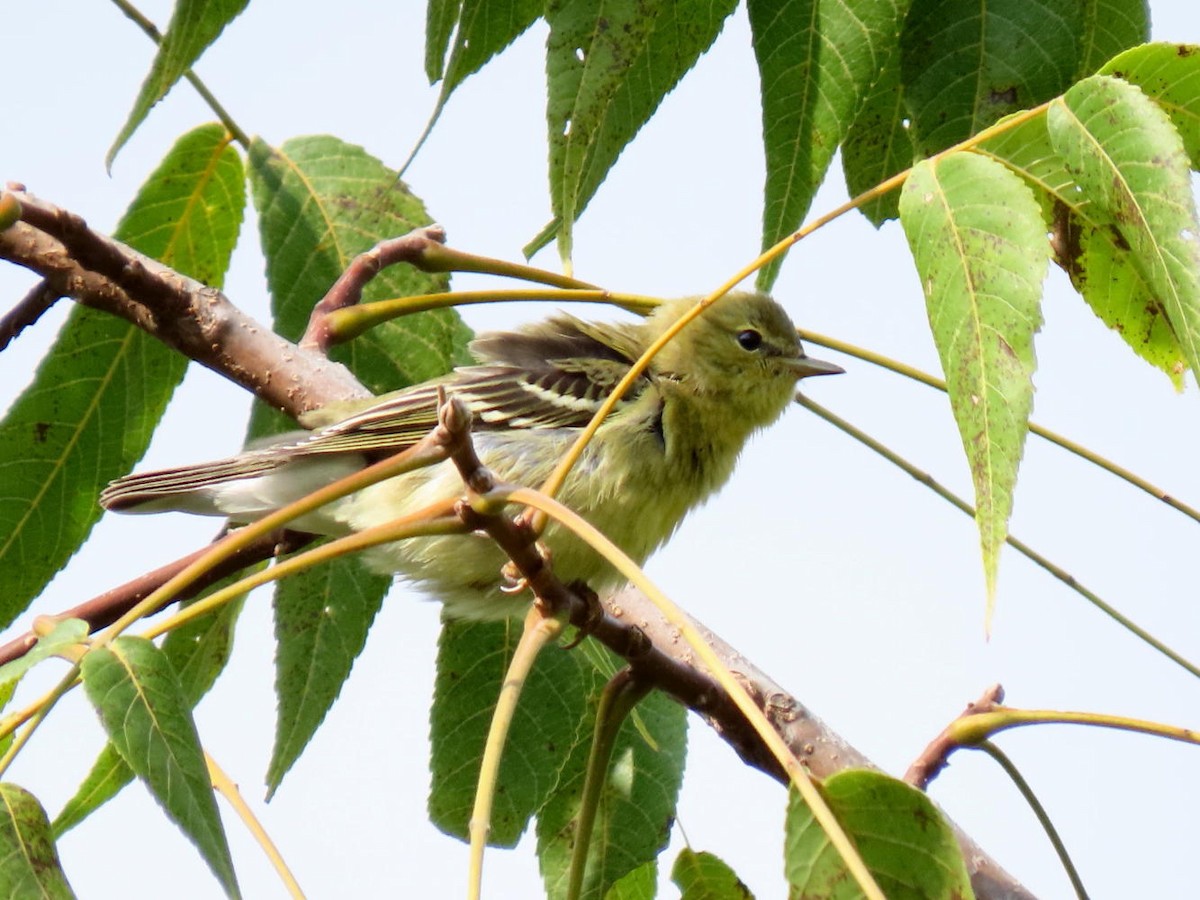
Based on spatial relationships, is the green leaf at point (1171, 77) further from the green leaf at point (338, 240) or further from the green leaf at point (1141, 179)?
the green leaf at point (338, 240)

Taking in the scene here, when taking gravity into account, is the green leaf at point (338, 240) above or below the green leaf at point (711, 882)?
above

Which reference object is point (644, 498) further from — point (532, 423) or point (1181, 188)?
point (1181, 188)

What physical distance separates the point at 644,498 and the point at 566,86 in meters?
1.49

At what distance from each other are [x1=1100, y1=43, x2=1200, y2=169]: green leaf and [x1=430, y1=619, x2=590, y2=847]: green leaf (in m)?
1.61

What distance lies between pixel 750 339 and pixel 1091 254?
2184 mm

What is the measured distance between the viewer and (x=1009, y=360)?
1823 mm

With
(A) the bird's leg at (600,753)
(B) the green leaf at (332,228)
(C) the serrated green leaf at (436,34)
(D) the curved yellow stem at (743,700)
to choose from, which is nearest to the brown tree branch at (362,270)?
(B) the green leaf at (332,228)

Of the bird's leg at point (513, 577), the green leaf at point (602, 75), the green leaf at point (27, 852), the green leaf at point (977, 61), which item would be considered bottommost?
the green leaf at point (27, 852)

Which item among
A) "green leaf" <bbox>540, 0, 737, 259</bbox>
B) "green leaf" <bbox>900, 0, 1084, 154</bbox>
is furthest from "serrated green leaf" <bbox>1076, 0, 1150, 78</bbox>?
"green leaf" <bbox>540, 0, 737, 259</bbox>

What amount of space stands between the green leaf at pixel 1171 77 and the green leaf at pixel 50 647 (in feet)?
5.16

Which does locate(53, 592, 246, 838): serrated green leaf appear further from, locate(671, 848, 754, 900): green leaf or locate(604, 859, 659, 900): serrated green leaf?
locate(671, 848, 754, 900): green leaf

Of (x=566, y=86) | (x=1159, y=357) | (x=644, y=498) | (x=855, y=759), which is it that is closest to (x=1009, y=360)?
(x=1159, y=357)

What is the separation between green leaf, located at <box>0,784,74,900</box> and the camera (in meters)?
1.79

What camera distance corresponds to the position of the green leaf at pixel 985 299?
1.75 m
